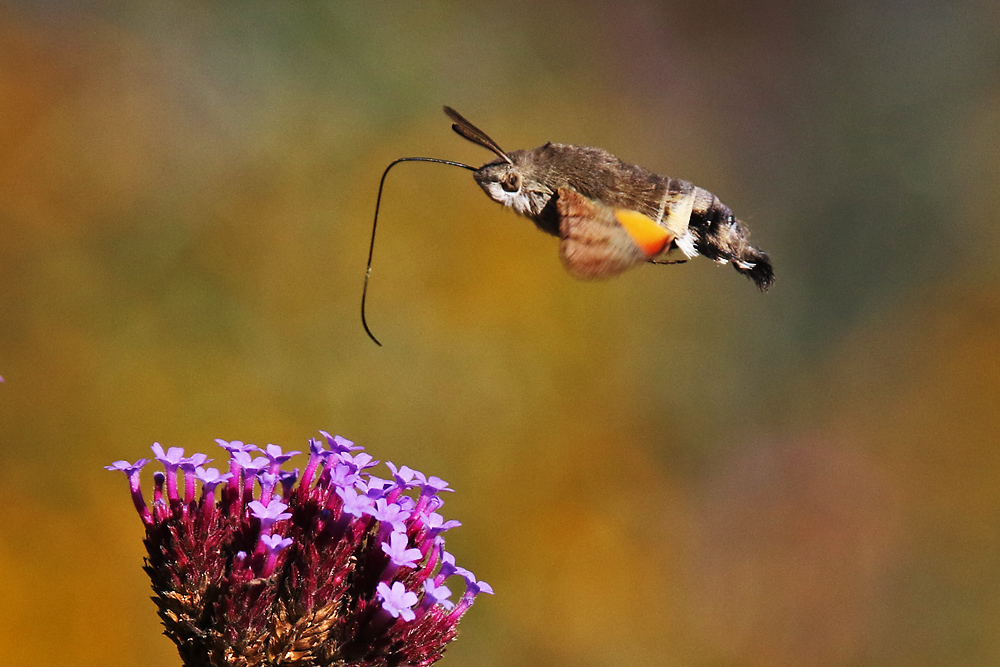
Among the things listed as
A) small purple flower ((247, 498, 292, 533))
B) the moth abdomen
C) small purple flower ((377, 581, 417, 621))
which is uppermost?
the moth abdomen

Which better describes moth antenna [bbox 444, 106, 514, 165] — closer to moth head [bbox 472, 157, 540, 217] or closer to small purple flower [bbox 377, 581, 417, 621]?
moth head [bbox 472, 157, 540, 217]

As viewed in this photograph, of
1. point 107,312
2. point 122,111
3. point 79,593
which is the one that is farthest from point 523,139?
point 79,593

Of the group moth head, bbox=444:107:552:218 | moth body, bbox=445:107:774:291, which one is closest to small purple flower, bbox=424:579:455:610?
moth body, bbox=445:107:774:291

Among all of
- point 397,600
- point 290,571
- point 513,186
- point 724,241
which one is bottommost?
point 397,600

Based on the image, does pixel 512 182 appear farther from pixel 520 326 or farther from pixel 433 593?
pixel 520 326

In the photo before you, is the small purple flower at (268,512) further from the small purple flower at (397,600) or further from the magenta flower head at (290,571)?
the small purple flower at (397,600)

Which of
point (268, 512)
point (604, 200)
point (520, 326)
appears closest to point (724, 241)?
point (604, 200)

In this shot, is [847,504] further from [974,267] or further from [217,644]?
[217,644]
